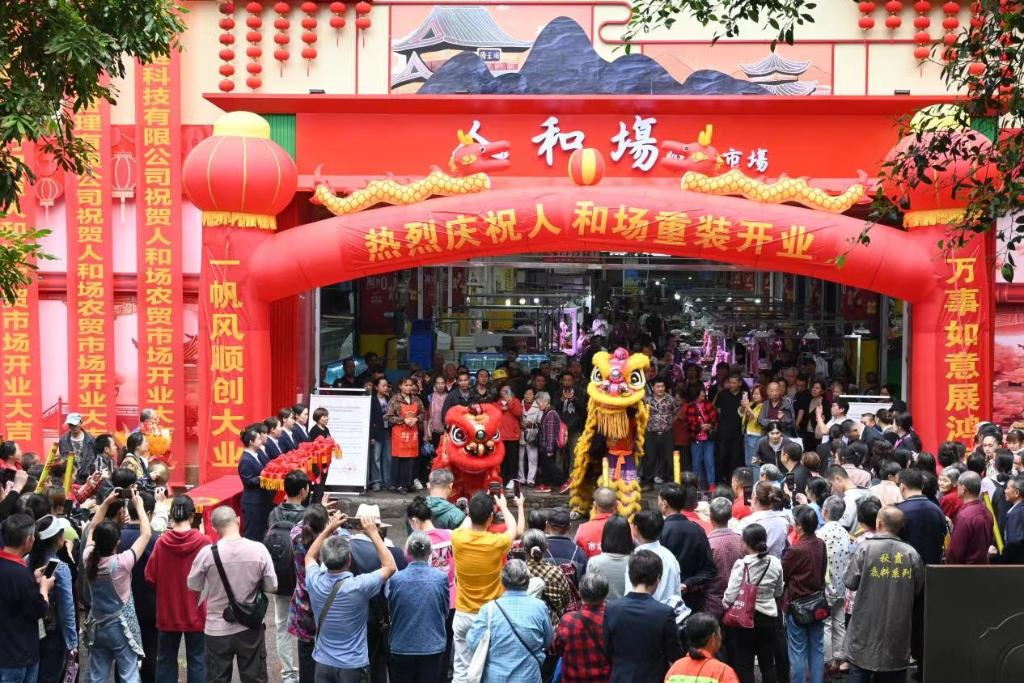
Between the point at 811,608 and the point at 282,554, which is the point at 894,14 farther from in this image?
the point at 282,554

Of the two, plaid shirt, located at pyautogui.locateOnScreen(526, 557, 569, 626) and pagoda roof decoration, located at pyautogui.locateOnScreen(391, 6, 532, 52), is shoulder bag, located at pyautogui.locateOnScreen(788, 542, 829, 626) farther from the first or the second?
pagoda roof decoration, located at pyautogui.locateOnScreen(391, 6, 532, 52)

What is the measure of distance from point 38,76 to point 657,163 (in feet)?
22.5

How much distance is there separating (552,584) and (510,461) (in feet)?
20.8

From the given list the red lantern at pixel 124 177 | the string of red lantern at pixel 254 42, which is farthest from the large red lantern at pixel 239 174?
the red lantern at pixel 124 177

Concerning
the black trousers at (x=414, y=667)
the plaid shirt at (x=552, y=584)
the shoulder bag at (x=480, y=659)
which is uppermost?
the plaid shirt at (x=552, y=584)

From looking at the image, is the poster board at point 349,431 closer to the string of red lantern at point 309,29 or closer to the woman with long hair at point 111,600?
the string of red lantern at point 309,29

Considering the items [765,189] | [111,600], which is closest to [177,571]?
[111,600]

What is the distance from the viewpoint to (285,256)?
38.3 feet

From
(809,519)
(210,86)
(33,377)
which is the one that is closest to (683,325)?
(210,86)

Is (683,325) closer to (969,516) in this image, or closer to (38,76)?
(969,516)

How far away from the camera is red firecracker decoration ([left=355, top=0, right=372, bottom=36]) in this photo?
41.5 ft

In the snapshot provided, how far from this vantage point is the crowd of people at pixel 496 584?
6.01m

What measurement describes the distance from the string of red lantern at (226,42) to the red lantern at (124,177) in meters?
1.34

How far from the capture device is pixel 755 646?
6988mm
